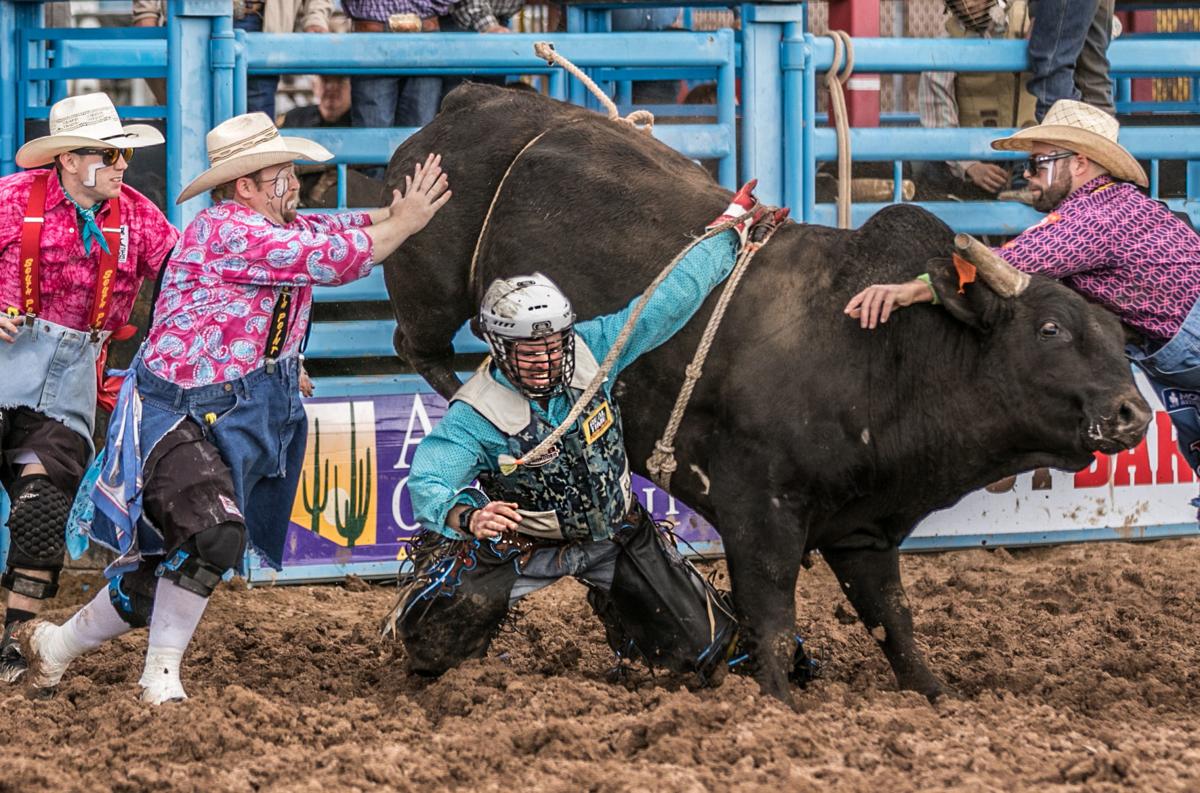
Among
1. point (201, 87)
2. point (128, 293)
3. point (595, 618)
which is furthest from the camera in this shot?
point (201, 87)

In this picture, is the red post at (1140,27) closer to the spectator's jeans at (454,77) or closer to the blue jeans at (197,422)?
the spectator's jeans at (454,77)

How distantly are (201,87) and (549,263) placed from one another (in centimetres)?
197

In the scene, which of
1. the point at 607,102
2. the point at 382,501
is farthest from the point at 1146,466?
the point at 382,501

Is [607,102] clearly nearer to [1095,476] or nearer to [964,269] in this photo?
[964,269]

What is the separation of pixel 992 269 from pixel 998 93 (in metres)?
3.50

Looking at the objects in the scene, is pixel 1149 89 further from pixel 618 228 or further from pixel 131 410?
pixel 131 410

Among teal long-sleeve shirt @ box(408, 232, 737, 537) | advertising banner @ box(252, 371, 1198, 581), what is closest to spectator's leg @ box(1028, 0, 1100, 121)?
advertising banner @ box(252, 371, 1198, 581)

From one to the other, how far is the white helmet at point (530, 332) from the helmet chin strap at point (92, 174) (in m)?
1.48

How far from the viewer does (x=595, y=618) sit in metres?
5.63

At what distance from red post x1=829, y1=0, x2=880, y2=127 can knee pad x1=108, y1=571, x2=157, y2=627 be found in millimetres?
5199

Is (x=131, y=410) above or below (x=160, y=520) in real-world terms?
above

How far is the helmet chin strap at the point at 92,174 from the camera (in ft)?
15.9

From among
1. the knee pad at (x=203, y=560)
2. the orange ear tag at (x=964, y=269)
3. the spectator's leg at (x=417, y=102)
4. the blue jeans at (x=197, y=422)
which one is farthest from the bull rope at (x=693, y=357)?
the spectator's leg at (x=417, y=102)

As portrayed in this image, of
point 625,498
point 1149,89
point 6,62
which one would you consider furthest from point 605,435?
point 1149,89
